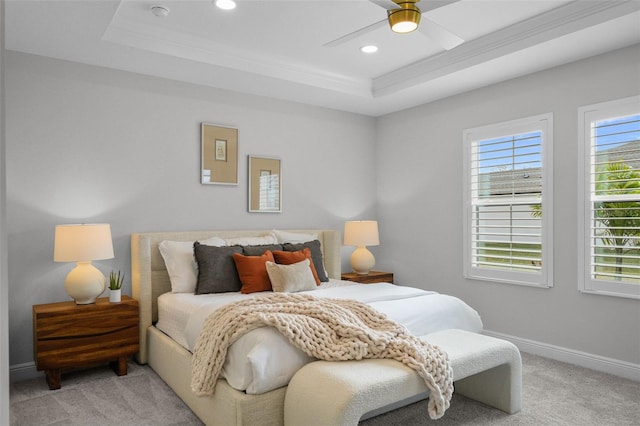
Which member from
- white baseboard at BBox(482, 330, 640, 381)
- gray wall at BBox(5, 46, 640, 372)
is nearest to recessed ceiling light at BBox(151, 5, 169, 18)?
gray wall at BBox(5, 46, 640, 372)

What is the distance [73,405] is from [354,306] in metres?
1.91

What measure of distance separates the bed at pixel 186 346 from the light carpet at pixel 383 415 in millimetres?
144

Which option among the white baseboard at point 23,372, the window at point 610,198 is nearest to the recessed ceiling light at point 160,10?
the white baseboard at point 23,372

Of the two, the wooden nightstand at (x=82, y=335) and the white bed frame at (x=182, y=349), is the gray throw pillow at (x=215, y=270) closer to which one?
the white bed frame at (x=182, y=349)

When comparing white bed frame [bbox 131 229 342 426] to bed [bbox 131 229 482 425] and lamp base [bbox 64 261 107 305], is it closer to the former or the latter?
bed [bbox 131 229 482 425]

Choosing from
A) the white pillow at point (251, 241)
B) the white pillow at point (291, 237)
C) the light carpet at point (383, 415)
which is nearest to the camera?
the light carpet at point (383, 415)

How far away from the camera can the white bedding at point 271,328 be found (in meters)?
2.28

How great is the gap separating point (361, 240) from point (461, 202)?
109 cm

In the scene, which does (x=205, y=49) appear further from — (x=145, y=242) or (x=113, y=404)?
(x=113, y=404)

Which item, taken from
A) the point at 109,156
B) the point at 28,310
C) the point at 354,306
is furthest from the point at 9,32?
the point at 354,306

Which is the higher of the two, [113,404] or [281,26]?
[281,26]

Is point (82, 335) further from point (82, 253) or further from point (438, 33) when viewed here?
point (438, 33)

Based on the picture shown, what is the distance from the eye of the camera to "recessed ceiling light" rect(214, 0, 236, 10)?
9.82 ft

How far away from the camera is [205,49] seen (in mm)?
3666
